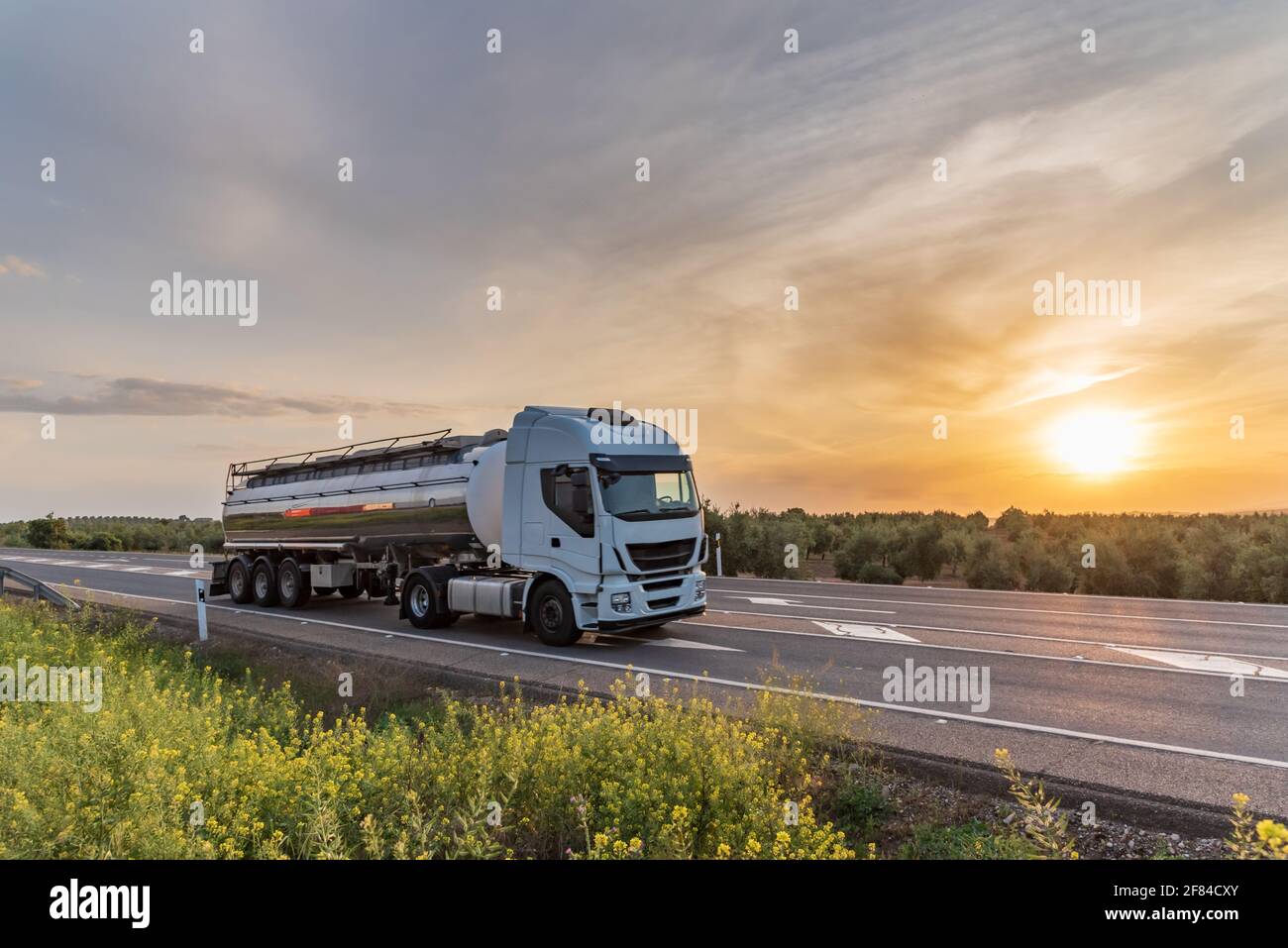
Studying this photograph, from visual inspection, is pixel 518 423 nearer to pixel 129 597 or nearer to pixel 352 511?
pixel 352 511

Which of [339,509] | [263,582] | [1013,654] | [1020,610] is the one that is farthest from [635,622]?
[263,582]

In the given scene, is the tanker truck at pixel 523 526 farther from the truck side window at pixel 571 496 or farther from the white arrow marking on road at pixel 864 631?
the white arrow marking on road at pixel 864 631

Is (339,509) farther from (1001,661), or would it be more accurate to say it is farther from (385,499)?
(1001,661)

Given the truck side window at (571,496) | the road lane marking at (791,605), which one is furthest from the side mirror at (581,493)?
the road lane marking at (791,605)

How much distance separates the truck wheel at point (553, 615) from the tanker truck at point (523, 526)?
0.02 metres

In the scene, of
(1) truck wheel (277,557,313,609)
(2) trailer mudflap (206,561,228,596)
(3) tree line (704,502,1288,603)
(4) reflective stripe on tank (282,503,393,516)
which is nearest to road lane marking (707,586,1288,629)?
(3) tree line (704,502,1288,603)

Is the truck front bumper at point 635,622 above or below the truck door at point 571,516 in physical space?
below

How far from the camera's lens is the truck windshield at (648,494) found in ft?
38.9

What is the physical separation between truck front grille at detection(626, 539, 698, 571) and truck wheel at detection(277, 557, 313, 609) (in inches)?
422

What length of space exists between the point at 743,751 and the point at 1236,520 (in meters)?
33.6

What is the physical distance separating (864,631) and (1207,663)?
16.3 ft

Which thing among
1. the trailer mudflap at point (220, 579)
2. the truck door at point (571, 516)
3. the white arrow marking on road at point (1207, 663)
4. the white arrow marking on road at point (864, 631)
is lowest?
the white arrow marking on road at point (1207, 663)

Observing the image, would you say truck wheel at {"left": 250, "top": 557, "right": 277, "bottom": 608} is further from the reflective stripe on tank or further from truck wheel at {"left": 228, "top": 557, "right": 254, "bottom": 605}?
the reflective stripe on tank

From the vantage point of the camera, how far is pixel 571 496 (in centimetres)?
1196
